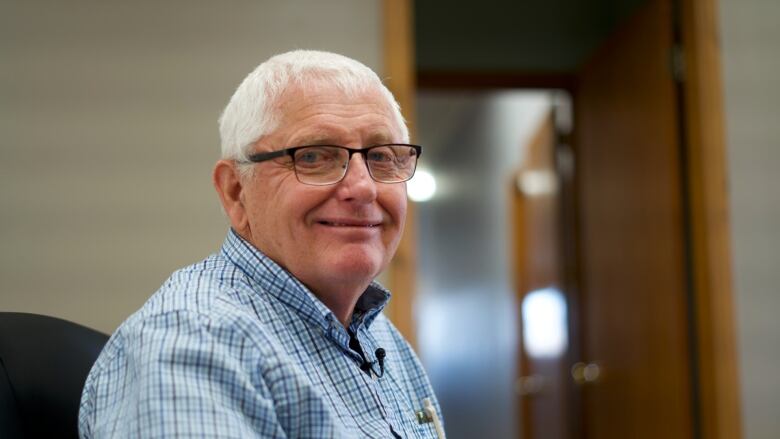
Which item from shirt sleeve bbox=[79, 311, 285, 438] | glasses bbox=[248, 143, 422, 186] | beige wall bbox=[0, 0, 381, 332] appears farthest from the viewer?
beige wall bbox=[0, 0, 381, 332]

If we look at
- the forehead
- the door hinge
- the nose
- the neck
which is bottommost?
the neck

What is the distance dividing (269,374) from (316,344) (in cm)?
15

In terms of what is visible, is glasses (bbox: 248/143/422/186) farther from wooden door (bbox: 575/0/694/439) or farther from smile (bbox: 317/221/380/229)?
wooden door (bbox: 575/0/694/439)

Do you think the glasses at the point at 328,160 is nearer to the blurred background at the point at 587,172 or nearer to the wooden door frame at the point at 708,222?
the blurred background at the point at 587,172

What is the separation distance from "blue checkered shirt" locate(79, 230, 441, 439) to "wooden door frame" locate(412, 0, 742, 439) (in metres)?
1.58

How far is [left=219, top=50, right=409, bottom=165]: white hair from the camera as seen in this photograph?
3.76 feet

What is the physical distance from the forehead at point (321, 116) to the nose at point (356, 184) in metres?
0.03

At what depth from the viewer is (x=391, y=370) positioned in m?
1.28

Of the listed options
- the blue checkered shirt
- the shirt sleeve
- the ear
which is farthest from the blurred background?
the shirt sleeve

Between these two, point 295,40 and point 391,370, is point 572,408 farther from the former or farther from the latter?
point 391,370

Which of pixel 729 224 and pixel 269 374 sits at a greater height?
pixel 729 224

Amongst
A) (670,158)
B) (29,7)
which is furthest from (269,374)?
(670,158)

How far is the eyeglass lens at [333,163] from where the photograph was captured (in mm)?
1139

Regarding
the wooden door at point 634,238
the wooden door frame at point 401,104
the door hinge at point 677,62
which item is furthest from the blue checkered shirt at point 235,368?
the door hinge at point 677,62
